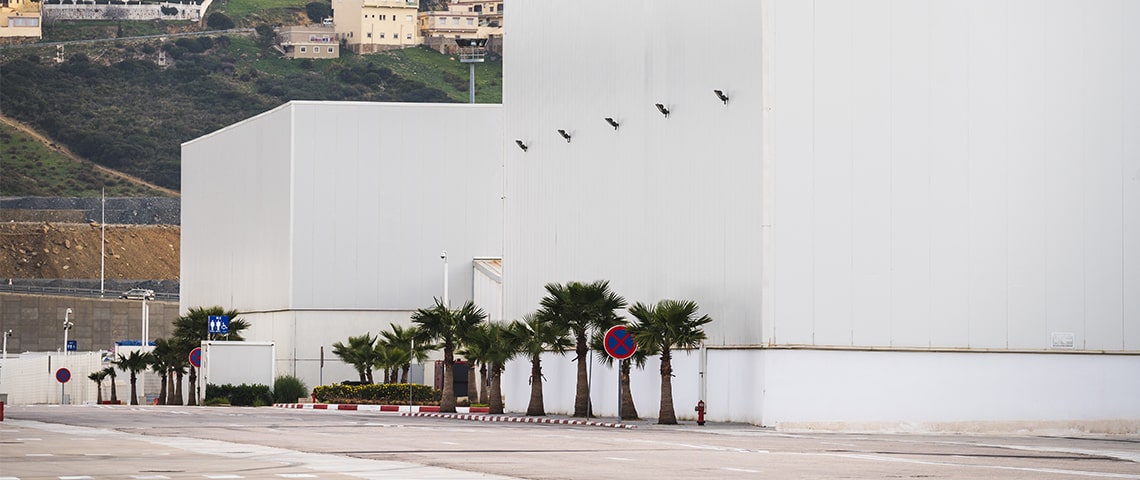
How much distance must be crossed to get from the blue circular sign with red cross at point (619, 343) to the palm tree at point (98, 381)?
65.6 meters

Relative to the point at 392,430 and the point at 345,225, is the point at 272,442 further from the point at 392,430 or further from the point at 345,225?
the point at 345,225

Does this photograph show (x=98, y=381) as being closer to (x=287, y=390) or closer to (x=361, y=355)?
(x=287, y=390)

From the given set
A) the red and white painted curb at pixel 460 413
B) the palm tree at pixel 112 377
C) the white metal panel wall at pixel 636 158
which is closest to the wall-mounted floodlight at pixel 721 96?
the white metal panel wall at pixel 636 158

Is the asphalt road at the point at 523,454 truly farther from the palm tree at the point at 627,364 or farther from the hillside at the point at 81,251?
the hillside at the point at 81,251

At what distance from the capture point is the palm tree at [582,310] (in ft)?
154

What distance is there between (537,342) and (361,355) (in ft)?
91.7

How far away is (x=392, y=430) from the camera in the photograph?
37500 mm

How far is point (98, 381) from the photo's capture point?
105812 millimetres

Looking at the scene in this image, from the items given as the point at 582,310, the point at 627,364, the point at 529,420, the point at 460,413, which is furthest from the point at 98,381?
the point at 627,364

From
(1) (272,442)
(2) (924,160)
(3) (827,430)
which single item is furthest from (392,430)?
(2) (924,160)

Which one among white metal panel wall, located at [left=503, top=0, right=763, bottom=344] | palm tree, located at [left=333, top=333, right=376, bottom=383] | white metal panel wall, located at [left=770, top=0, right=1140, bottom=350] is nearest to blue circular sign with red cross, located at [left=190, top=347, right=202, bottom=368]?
palm tree, located at [left=333, top=333, right=376, bottom=383]

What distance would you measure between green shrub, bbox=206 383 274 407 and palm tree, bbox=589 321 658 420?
3107cm

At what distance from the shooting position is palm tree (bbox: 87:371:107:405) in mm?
104500

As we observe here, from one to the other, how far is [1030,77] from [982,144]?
2.01 metres
